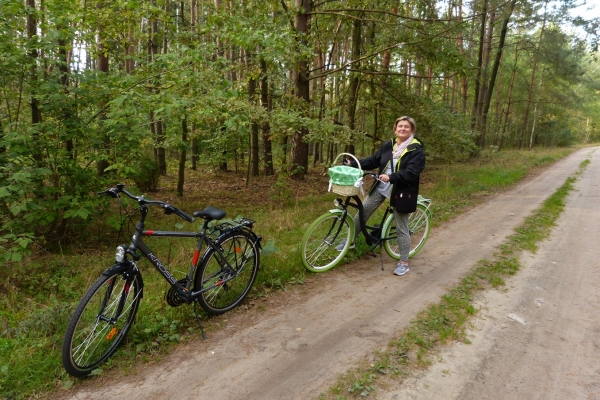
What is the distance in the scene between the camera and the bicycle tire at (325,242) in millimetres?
4500

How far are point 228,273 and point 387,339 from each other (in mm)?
1710

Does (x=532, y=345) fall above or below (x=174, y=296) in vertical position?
below

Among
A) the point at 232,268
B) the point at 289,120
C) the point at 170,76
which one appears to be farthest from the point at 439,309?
the point at 170,76

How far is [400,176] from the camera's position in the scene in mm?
4164

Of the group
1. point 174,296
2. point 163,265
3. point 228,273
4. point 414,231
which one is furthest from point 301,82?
point 174,296

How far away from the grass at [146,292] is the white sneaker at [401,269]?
743 millimetres

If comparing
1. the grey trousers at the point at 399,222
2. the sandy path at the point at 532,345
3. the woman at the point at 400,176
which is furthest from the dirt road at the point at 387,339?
the woman at the point at 400,176

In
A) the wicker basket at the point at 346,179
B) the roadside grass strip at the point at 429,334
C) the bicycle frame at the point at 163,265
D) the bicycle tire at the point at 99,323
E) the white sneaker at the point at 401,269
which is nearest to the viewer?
the bicycle tire at the point at 99,323

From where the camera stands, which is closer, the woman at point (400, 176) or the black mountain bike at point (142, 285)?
the black mountain bike at point (142, 285)

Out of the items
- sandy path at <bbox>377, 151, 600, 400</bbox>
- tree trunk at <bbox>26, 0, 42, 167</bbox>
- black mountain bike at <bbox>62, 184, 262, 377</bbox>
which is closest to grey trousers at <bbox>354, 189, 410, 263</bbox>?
sandy path at <bbox>377, 151, 600, 400</bbox>

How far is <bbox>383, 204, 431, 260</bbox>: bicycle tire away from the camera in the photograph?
16.5 feet

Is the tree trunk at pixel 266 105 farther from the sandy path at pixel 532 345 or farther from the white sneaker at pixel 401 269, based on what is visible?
the sandy path at pixel 532 345

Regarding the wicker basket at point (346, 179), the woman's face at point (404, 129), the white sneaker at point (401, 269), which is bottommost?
the white sneaker at point (401, 269)

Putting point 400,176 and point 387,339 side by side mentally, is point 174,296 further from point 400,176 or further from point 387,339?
point 400,176
